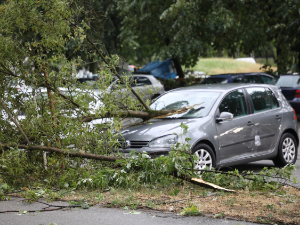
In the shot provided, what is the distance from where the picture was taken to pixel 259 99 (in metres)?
8.45

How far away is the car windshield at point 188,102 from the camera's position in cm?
759

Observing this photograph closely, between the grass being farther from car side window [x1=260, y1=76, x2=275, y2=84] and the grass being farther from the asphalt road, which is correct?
the asphalt road

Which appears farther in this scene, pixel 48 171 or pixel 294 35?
pixel 294 35

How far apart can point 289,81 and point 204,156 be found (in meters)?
A: 12.1

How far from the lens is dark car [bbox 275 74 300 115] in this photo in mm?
17250

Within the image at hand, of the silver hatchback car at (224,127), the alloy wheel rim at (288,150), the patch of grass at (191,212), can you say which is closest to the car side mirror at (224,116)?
the silver hatchback car at (224,127)

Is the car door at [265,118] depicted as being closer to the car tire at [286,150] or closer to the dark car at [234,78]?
the car tire at [286,150]

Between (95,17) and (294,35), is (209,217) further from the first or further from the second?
(294,35)

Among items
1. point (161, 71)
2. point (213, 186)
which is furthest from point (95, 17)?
point (161, 71)

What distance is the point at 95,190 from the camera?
5.91m

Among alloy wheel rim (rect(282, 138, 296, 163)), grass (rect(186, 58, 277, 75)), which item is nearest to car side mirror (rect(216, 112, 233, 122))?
alloy wheel rim (rect(282, 138, 296, 163))

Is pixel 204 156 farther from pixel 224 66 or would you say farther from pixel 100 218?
pixel 224 66

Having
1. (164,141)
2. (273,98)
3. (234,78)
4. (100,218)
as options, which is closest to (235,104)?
(273,98)

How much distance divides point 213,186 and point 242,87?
A: 124 inches
